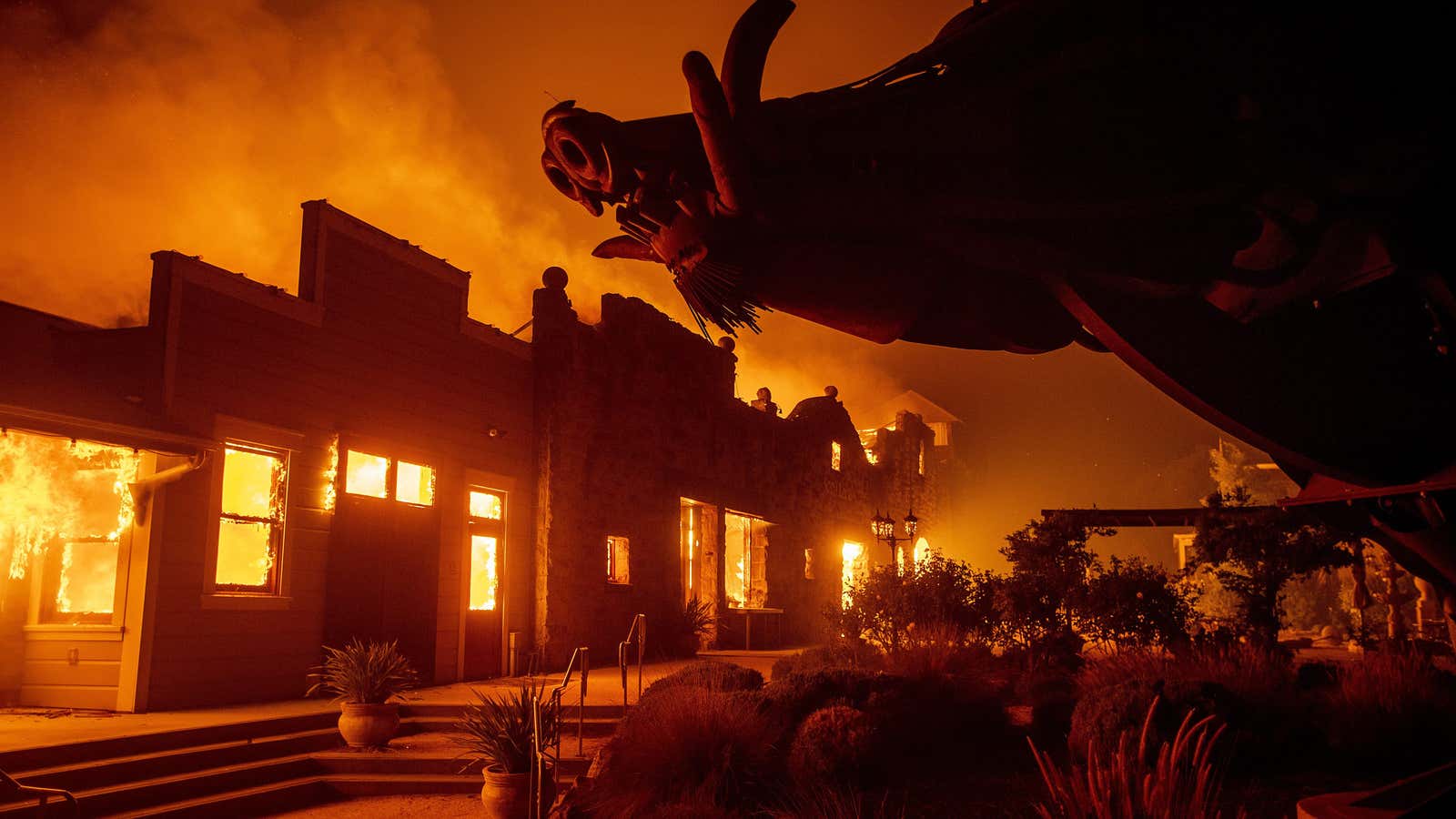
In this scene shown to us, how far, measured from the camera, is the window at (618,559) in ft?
52.3

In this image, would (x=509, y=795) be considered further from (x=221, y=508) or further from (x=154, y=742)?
(x=221, y=508)

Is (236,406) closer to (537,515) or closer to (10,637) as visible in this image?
(10,637)

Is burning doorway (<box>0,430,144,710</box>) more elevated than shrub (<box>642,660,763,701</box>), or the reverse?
burning doorway (<box>0,430,144,710</box>)

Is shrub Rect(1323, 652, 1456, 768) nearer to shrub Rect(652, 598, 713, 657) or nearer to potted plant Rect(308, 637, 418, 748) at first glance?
potted plant Rect(308, 637, 418, 748)

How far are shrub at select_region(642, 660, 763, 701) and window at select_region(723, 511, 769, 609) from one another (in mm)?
10844

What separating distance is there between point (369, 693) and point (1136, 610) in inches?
410

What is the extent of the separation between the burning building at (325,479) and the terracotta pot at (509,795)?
3427 mm

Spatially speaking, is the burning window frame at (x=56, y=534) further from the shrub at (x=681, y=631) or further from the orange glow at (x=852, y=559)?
the orange glow at (x=852, y=559)

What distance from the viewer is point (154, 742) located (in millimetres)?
7996

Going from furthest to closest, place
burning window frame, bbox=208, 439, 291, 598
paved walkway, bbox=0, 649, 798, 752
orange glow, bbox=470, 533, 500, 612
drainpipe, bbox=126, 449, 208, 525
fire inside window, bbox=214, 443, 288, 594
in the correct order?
orange glow, bbox=470, 533, 500, 612
fire inside window, bbox=214, 443, 288, 594
burning window frame, bbox=208, 439, 291, 598
drainpipe, bbox=126, 449, 208, 525
paved walkway, bbox=0, 649, 798, 752

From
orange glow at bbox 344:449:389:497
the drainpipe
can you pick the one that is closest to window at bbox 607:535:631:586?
orange glow at bbox 344:449:389:497

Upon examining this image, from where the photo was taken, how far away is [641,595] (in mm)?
16234

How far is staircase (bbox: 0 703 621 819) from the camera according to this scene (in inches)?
285

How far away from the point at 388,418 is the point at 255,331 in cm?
215
